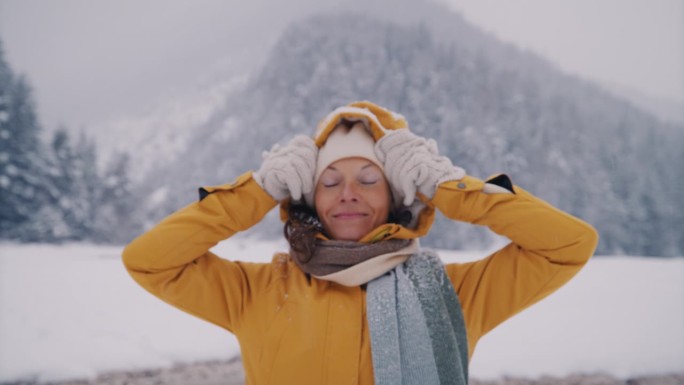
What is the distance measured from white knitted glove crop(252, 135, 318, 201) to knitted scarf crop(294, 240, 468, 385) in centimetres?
30

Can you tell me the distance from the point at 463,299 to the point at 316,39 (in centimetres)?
5252

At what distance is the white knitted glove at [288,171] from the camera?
1.77m

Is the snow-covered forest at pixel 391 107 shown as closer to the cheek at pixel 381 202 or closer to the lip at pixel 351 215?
the cheek at pixel 381 202

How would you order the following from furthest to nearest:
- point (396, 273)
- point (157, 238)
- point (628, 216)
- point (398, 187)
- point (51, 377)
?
point (628, 216) < point (51, 377) < point (398, 187) < point (396, 273) < point (157, 238)

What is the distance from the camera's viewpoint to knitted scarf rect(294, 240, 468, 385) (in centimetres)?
156

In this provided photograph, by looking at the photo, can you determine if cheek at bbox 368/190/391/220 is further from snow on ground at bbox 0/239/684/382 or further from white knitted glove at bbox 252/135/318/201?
snow on ground at bbox 0/239/684/382

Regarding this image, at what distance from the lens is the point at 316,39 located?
49969mm

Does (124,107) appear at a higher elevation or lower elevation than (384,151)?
higher

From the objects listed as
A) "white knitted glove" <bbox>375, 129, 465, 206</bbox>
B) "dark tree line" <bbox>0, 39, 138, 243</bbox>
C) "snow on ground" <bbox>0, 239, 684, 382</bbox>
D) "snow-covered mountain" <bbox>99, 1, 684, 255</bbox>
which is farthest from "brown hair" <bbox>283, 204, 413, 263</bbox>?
"dark tree line" <bbox>0, 39, 138, 243</bbox>

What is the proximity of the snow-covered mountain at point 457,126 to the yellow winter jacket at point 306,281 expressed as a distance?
81.7 ft

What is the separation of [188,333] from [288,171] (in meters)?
4.93

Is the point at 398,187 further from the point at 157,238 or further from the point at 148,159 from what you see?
the point at 148,159

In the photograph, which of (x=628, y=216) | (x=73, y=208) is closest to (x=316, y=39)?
(x=73, y=208)

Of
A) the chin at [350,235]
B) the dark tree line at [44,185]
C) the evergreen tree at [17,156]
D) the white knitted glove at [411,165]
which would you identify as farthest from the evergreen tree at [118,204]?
the white knitted glove at [411,165]
